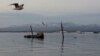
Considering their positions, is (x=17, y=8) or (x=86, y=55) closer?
(x=17, y=8)

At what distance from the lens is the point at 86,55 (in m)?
49.6

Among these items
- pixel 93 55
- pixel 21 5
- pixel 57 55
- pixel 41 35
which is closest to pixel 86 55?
pixel 93 55

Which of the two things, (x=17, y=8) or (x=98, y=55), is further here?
(x=98, y=55)

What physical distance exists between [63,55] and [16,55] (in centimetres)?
741

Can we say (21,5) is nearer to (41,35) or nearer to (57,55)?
(57,55)

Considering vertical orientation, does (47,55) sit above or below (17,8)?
below

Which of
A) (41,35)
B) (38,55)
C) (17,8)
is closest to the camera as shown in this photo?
(17,8)

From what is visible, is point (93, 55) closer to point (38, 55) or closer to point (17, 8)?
point (38, 55)

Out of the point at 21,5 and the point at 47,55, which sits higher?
the point at 21,5

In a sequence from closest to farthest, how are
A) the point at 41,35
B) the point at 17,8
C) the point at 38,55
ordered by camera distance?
1. the point at 17,8
2. the point at 38,55
3. the point at 41,35

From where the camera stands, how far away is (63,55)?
50.2 metres

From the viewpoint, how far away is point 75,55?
49.4 metres

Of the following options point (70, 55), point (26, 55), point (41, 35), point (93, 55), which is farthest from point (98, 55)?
point (41, 35)

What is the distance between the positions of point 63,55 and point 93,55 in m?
4.71
